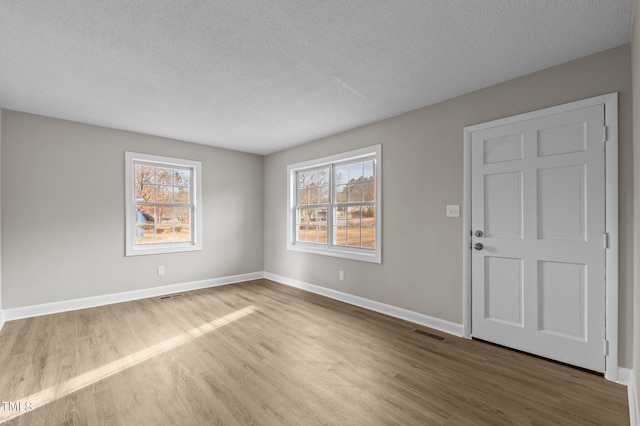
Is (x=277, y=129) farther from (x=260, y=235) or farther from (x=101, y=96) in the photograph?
(x=260, y=235)

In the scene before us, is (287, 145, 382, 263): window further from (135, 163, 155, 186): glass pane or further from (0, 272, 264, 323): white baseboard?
(135, 163, 155, 186): glass pane

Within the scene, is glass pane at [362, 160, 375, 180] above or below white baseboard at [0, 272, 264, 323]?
above

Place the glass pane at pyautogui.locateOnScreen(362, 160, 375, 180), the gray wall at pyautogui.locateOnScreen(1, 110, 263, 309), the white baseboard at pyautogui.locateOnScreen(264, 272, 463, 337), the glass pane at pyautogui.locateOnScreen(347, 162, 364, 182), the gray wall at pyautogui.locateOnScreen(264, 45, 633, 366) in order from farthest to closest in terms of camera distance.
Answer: the glass pane at pyautogui.locateOnScreen(347, 162, 364, 182) < the glass pane at pyautogui.locateOnScreen(362, 160, 375, 180) < the gray wall at pyautogui.locateOnScreen(1, 110, 263, 309) < the white baseboard at pyautogui.locateOnScreen(264, 272, 463, 337) < the gray wall at pyautogui.locateOnScreen(264, 45, 633, 366)

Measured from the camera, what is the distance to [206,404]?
197 centimetres

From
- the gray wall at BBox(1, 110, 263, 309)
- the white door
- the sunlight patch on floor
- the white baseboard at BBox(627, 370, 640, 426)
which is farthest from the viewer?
the gray wall at BBox(1, 110, 263, 309)

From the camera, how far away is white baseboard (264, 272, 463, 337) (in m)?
3.19

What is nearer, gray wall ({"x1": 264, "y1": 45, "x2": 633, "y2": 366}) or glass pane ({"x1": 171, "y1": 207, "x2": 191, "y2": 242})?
gray wall ({"x1": 264, "y1": 45, "x2": 633, "y2": 366})

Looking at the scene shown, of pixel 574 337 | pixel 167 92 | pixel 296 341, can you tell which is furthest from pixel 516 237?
pixel 167 92

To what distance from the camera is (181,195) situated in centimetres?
505

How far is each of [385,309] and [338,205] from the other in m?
1.72

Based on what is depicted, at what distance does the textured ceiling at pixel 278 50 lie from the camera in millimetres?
1872

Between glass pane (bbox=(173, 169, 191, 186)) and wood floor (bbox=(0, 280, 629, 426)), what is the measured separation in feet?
7.64

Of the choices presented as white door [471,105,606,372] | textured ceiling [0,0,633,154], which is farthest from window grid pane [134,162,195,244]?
white door [471,105,606,372]

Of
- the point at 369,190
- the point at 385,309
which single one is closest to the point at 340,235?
the point at 369,190
